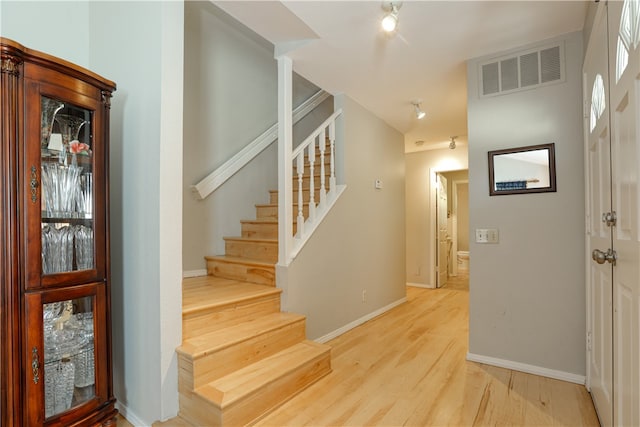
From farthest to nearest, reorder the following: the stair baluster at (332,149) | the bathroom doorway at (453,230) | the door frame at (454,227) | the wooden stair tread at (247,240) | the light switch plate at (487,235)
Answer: the door frame at (454,227)
the bathroom doorway at (453,230)
the stair baluster at (332,149)
the wooden stair tread at (247,240)
the light switch plate at (487,235)

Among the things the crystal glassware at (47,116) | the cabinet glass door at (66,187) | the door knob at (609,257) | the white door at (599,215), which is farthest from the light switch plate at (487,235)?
the crystal glassware at (47,116)

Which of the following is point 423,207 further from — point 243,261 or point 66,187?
point 66,187

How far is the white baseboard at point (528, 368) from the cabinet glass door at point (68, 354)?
2555 millimetres

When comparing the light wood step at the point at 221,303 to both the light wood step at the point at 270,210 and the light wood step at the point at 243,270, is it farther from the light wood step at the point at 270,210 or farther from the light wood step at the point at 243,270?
the light wood step at the point at 270,210

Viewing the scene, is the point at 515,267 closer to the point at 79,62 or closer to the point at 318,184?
the point at 318,184

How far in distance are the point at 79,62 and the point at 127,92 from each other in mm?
561

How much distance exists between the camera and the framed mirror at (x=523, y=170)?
2.33 m

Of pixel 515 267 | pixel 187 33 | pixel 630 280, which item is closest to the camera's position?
pixel 630 280

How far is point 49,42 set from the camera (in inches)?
78.5

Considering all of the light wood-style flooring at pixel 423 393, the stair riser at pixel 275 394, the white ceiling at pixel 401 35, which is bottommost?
the light wood-style flooring at pixel 423 393

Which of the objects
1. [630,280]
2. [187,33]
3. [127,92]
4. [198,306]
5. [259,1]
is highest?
[187,33]

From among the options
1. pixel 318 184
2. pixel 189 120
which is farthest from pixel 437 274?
pixel 189 120

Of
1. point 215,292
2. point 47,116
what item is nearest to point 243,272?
point 215,292

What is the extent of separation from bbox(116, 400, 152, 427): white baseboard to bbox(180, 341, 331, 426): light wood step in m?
0.23
